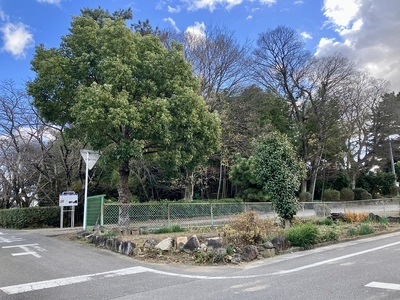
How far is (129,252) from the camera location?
26.8ft

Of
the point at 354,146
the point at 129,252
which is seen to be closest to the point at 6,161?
the point at 129,252

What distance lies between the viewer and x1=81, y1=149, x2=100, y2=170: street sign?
39.4 ft

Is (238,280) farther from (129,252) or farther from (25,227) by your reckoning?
(25,227)

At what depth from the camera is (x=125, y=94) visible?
1145cm

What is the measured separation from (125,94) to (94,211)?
4449mm

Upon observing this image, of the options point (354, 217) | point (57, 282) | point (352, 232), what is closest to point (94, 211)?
point (57, 282)

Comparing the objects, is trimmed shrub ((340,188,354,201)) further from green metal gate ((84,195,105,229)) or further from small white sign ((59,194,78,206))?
green metal gate ((84,195,105,229))

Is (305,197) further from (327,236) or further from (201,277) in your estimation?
(201,277)

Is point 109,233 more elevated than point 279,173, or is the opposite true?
point 279,173

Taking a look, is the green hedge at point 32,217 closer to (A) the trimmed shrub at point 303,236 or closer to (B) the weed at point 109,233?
(B) the weed at point 109,233

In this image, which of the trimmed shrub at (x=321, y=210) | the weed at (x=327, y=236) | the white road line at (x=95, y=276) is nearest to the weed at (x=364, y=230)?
the weed at (x=327, y=236)

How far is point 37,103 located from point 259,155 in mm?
8919

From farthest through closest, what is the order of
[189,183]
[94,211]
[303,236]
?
[189,183], [94,211], [303,236]

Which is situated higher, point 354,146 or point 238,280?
point 354,146
